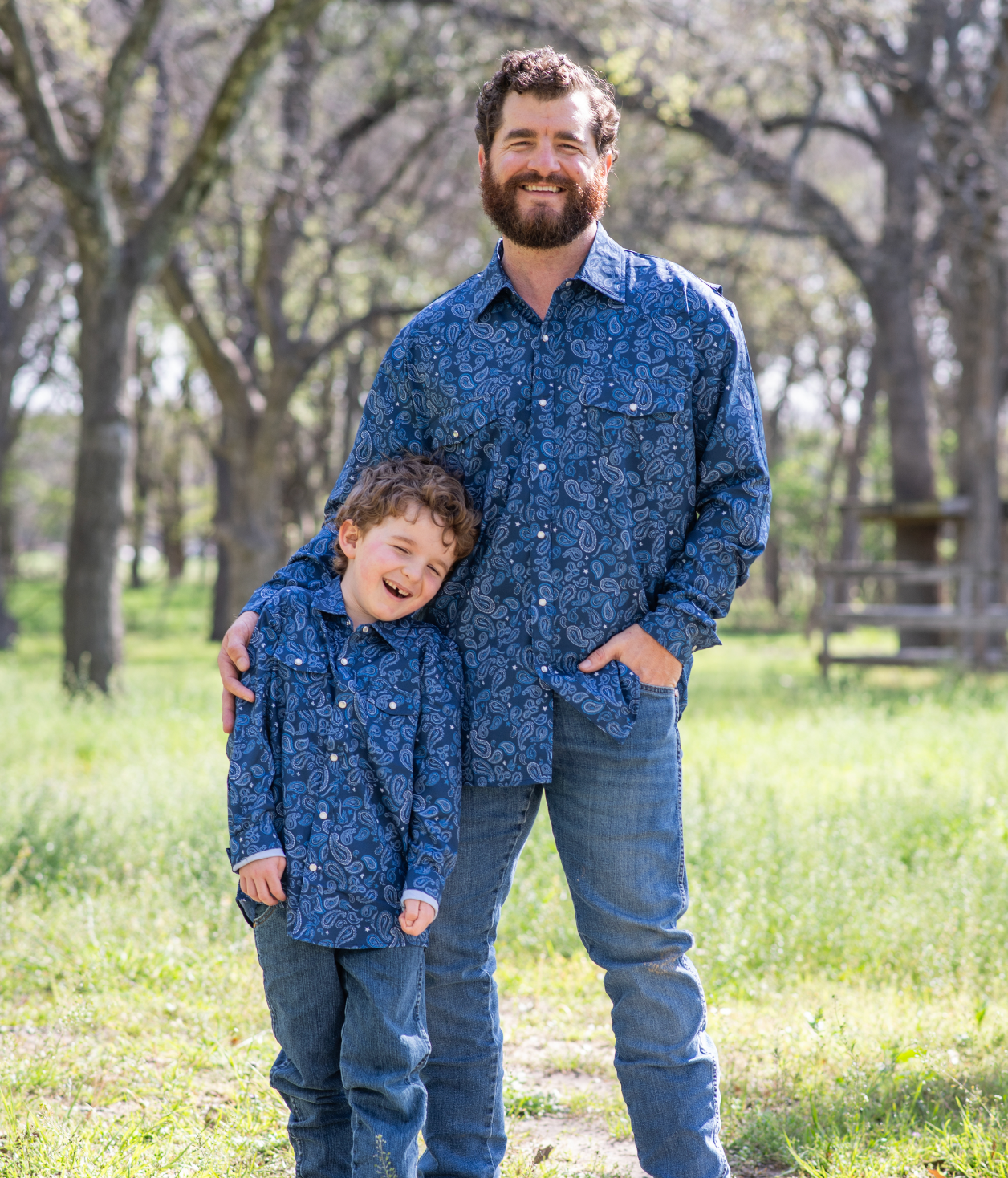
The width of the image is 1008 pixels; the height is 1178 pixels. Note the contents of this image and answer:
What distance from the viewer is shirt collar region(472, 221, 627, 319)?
2531 mm

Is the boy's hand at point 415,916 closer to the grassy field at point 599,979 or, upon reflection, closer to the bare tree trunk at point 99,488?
the grassy field at point 599,979

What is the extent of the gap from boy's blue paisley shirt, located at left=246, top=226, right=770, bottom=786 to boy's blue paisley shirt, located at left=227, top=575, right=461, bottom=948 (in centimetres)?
11

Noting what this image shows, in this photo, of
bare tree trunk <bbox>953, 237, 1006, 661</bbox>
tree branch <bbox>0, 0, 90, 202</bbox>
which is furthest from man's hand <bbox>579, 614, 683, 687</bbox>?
bare tree trunk <bbox>953, 237, 1006, 661</bbox>

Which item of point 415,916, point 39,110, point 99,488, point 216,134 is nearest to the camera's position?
point 415,916

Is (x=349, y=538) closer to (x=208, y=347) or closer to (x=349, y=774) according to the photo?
(x=349, y=774)

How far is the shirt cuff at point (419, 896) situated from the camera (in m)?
2.31

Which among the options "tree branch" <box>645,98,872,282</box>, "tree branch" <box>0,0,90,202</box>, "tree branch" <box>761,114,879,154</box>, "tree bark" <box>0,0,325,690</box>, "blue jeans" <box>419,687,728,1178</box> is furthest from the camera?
"tree branch" <box>761,114,879,154</box>

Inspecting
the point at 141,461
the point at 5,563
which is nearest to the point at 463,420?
the point at 5,563

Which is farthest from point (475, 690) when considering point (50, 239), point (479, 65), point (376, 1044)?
point (50, 239)

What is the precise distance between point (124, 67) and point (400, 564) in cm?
778

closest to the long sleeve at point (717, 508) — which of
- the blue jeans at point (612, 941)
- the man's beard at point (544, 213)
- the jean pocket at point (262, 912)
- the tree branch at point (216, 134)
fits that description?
the blue jeans at point (612, 941)

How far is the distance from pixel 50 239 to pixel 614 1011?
55.7 feet

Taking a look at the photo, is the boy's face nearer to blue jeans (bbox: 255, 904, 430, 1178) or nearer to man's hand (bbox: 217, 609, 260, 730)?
man's hand (bbox: 217, 609, 260, 730)

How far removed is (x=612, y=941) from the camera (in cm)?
246
